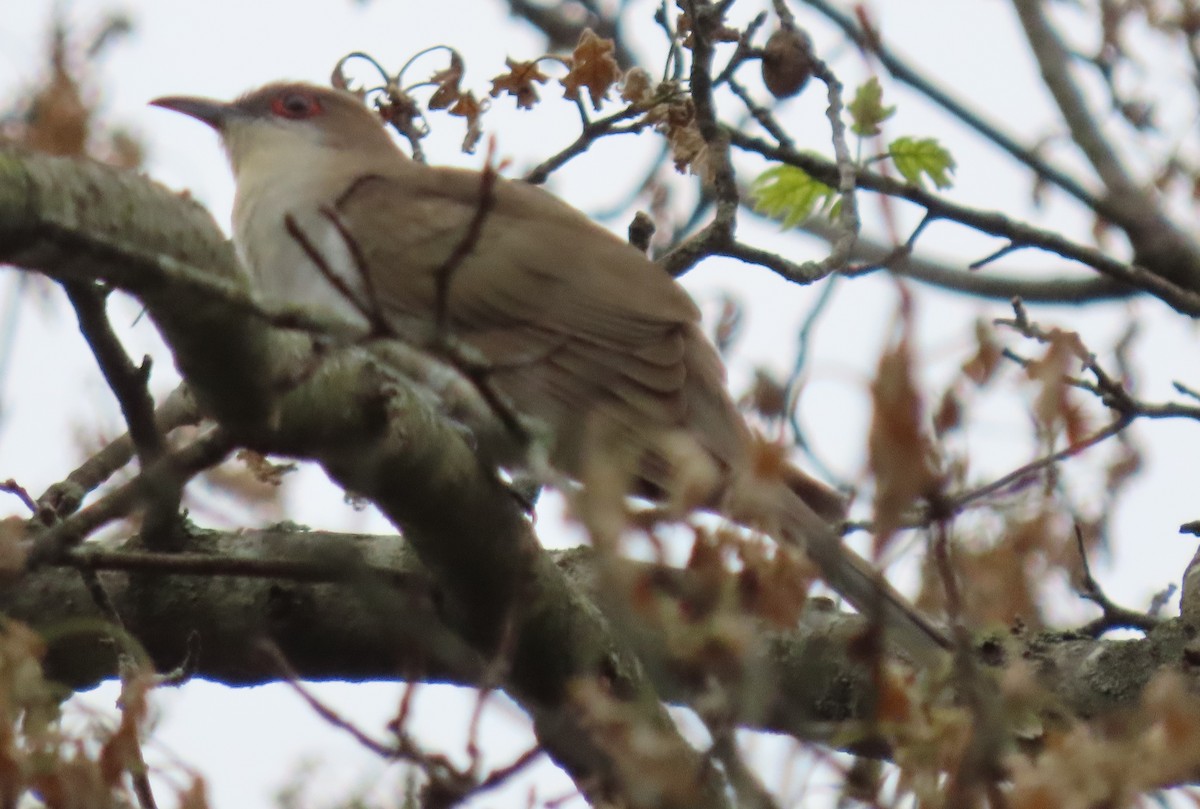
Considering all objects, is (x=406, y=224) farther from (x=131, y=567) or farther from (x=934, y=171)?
(x=131, y=567)

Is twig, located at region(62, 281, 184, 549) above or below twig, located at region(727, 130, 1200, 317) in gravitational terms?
below

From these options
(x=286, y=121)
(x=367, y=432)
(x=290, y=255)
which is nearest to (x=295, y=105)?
(x=286, y=121)

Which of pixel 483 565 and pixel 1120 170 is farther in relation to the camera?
pixel 1120 170

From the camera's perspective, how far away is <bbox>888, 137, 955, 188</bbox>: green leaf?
4.38 meters

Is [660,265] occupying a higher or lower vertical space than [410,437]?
higher

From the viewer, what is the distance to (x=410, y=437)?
110 inches

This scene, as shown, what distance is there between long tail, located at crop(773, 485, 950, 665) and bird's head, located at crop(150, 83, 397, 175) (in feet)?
12.5

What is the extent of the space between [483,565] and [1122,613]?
1.82 m

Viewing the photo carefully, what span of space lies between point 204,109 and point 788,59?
3.12 m

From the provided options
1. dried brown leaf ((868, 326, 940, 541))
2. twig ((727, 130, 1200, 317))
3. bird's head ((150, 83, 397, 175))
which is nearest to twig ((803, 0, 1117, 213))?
twig ((727, 130, 1200, 317))

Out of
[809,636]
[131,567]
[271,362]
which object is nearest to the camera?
[271,362]

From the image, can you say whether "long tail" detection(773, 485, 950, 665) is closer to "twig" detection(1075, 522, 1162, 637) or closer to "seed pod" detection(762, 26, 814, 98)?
"twig" detection(1075, 522, 1162, 637)

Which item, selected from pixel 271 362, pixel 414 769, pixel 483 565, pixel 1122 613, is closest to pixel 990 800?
pixel 414 769

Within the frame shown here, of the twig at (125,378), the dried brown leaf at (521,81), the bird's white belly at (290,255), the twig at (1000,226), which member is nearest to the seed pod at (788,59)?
the twig at (1000,226)
